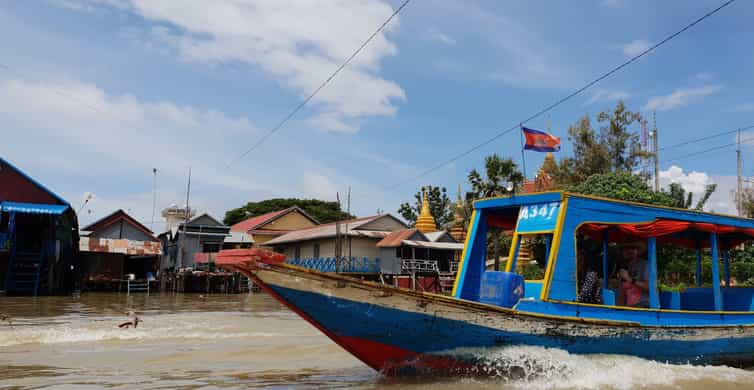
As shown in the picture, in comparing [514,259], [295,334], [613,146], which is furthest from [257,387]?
[613,146]

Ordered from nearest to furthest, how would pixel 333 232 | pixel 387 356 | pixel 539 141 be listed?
pixel 387 356 → pixel 539 141 → pixel 333 232

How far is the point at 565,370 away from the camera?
6.60 metres

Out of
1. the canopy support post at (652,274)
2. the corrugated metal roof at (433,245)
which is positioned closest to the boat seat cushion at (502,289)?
the canopy support post at (652,274)

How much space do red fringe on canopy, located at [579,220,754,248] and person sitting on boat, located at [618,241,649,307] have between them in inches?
12.7

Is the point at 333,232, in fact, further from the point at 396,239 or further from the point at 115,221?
the point at 115,221

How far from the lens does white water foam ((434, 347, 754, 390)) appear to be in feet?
21.0

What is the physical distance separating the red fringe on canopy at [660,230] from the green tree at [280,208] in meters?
46.9

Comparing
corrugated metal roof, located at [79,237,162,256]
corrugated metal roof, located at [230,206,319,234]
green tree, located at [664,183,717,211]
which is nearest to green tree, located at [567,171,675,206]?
green tree, located at [664,183,717,211]

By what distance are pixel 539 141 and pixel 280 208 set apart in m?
48.0

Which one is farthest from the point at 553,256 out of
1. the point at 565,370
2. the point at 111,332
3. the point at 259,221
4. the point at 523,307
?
the point at 259,221

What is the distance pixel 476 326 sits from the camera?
6.27 metres

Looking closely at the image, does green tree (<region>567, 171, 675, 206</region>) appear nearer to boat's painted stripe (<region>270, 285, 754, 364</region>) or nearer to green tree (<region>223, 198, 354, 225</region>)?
boat's painted stripe (<region>270, 285, 754, 364</region>)

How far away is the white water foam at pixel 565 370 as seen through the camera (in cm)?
639

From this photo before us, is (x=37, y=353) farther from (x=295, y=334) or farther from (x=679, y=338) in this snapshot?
(x=679, y=338)
